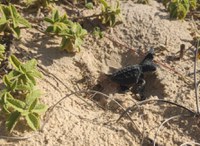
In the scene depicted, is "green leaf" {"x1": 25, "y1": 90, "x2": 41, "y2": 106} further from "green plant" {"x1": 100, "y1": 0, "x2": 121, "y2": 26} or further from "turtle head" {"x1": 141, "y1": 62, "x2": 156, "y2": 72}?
"green plant" {"x1": 100, "y1": 0, "x2": 121, "y2": 26}

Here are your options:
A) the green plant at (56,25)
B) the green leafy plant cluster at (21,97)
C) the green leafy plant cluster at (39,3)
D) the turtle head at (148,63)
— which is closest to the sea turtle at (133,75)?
the turtle head at (148,63)

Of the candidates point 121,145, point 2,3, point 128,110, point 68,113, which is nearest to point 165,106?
point 128,110

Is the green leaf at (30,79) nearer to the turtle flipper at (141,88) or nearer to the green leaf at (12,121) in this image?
the green leaf at (12,121)

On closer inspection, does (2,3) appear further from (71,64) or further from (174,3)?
(174,3)

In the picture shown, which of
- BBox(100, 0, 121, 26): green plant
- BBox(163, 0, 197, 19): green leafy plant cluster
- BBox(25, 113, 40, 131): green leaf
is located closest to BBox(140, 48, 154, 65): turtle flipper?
BBox(100, 0, 121, 26): green plant

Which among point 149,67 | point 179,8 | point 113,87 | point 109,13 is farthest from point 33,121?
point 179,8

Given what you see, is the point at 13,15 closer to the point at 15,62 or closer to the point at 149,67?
the point at 15,62
